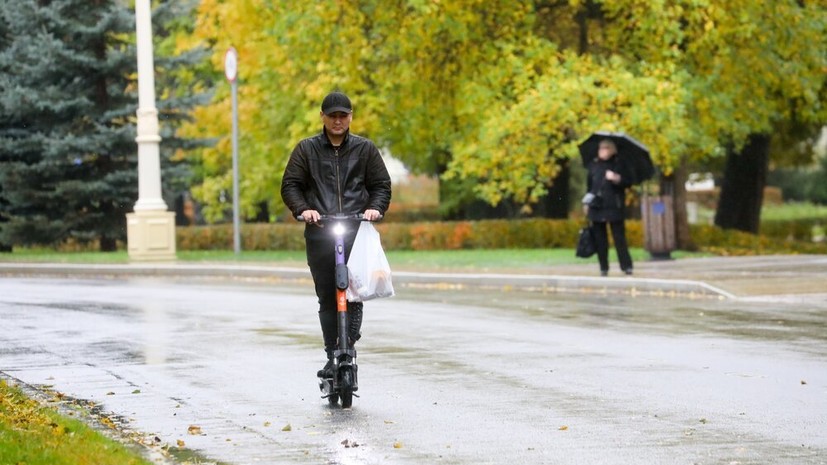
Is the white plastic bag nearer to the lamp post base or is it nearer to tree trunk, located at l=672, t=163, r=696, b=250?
the lamp post base

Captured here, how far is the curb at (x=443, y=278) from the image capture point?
2170cm

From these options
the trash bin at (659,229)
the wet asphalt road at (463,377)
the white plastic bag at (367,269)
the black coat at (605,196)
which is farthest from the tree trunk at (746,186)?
the white plastic bag at (367,269)

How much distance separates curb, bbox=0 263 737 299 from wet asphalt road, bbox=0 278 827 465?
145 centimetres

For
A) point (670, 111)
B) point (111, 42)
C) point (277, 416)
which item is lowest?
point (277, 416)

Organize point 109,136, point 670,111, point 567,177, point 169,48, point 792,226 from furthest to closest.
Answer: point 792,226 → point 169,48 → point 567,177 → point 109,136 → point 670,111

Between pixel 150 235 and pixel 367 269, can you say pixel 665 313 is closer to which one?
pixel 367 269

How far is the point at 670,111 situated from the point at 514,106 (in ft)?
8.89

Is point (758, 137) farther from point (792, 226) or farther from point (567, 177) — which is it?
point (792, 226)

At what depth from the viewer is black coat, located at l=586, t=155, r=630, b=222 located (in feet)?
77.7

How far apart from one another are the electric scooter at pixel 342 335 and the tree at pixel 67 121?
91.5ft

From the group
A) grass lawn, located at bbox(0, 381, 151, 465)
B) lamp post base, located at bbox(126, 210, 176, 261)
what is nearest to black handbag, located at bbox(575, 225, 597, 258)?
lamp post base, located at bbox(126, 210, 176, 261)

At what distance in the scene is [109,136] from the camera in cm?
3759

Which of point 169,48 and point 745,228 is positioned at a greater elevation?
point 169,48

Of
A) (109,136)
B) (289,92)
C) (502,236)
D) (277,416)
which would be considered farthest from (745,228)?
(277,416)
